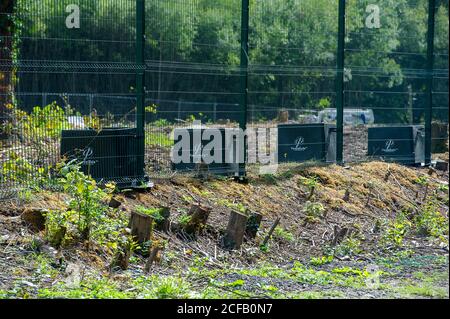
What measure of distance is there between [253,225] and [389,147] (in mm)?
6637

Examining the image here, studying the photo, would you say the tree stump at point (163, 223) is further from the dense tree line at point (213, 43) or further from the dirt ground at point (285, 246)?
the dense tree line at point (213, 43)

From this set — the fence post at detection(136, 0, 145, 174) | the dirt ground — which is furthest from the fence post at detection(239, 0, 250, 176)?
the fence post at detection(136, 0, 145, 174)

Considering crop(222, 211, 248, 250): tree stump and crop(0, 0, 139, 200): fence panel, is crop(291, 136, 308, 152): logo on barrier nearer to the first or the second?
crop(0, 0, 139, 200): fence panel

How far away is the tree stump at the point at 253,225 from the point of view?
1107cm

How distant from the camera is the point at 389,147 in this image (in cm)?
1695

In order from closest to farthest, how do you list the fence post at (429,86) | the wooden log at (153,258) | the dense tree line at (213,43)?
the wooden log at (153,258) → the dense tree line at (213,43) → the fence post at (429,86)

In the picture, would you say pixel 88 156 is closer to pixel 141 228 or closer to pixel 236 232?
pixel 141 228

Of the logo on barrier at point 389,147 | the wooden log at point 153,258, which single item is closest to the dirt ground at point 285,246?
the wooden log at point 153,258

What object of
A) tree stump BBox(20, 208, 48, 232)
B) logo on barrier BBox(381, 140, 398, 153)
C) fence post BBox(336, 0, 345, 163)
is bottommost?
tree stump BBox(20, 208, 48, 232)

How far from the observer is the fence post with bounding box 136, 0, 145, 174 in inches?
477

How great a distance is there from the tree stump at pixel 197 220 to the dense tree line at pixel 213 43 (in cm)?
257

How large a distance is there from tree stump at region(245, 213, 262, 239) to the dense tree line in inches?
117

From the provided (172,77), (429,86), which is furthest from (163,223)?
(429,86)

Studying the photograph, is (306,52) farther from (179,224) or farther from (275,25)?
(179,224)
